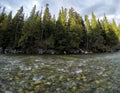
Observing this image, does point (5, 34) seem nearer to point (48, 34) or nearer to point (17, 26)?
point (17, 26)

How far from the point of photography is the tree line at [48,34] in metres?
53.5

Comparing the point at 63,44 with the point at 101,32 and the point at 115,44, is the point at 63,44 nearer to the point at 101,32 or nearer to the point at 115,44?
the point at 101,32

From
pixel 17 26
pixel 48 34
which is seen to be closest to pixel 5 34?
pixel 17 26

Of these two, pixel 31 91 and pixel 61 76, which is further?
pixel 61 76

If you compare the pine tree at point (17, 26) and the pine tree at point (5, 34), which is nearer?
the pine tree at point (5, 34)

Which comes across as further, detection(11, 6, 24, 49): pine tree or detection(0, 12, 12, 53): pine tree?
detection(11, 6, 24, 49): pine tree

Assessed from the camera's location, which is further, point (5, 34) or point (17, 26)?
point (17, 26)

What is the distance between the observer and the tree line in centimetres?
5353

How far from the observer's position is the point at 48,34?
5853cm

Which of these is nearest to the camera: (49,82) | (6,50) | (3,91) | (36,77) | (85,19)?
(3,91)

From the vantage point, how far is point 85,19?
68.4 metres

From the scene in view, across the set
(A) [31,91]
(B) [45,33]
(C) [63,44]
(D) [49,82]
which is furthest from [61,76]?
(B) [45,33]

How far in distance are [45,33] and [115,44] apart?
29440 mm

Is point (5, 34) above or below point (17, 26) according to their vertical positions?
below
